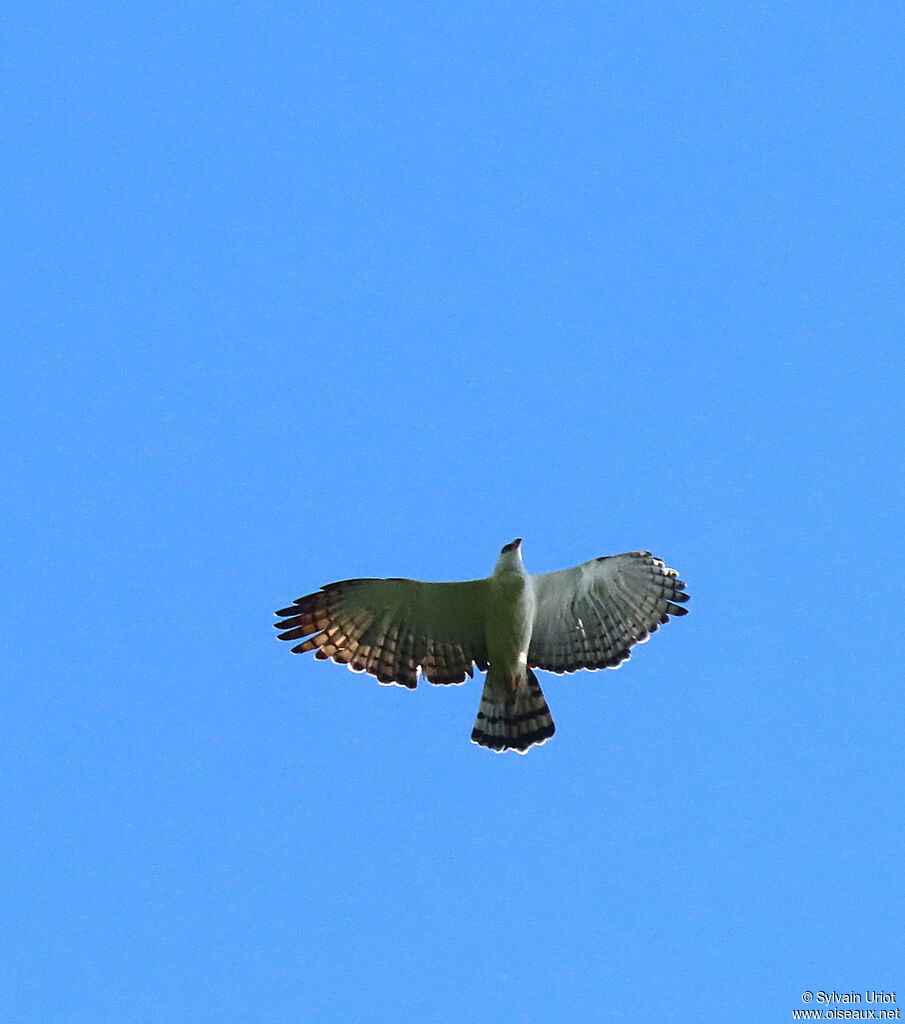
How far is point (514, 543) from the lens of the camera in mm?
24359

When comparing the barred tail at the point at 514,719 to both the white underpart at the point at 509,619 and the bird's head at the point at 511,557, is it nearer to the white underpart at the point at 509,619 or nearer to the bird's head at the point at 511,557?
the white underpart at the point at 509,619

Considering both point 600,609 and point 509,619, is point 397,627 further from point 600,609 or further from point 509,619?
point 600,609

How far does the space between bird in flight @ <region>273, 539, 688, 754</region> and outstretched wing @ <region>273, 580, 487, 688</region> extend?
0.01 metres

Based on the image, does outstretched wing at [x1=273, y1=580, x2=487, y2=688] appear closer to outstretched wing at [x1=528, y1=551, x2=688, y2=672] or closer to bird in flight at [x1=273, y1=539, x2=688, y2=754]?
bird in flight at [x1=273, y1=539, x2=688, y2=754]

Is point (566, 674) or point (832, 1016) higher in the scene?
point (566, 674)

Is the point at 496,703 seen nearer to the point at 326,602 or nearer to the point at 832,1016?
the point at 326,602

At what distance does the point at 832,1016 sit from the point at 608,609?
14.9 feet

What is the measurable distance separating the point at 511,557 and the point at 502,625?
0.69 meters

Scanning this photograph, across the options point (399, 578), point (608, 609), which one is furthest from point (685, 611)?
point (399, 578)

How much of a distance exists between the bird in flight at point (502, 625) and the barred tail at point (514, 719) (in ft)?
0.03

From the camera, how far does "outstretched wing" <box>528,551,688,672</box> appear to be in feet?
80.2

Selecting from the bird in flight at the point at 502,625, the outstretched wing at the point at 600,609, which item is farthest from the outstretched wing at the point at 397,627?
the outstretched wing at the point at 600,609

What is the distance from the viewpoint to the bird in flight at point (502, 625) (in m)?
24.4

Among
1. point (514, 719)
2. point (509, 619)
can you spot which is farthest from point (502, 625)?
point (514, 719)
